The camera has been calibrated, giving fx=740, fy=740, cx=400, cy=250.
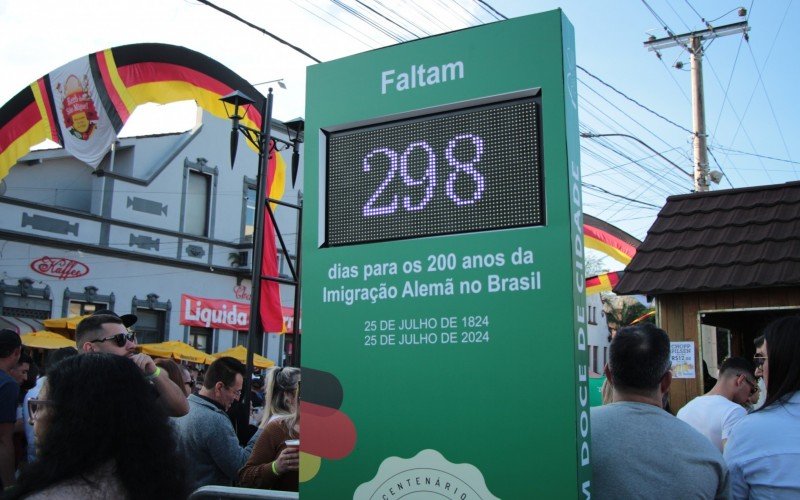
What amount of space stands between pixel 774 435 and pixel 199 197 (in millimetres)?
23758

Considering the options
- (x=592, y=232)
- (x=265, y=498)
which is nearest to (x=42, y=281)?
(x=592, y=232)

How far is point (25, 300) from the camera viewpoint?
64.3 ft

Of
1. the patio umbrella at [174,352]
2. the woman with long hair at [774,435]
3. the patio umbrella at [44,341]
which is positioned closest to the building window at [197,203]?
the patio umbrella at [174,352]

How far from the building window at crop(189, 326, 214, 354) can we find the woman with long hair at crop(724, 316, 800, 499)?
886 inches

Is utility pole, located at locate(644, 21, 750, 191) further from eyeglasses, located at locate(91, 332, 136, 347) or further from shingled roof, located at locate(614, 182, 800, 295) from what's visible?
eyeglasses, located at locate(91, 332, 136, 347)

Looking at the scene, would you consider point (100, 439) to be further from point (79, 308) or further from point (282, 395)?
point (79, 308)

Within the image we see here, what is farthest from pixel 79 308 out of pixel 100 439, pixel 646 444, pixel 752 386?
pixel 646 444

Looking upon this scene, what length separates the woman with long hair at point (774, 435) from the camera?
292 centimetres

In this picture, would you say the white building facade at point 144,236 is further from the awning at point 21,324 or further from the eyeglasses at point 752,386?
the eyeglasses at point 752,386

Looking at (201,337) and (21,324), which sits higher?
(21,324)

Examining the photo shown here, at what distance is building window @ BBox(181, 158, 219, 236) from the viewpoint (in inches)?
965

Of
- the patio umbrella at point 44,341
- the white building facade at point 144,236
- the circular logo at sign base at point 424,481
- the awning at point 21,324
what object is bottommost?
the circular logo at sign base at point 424,481

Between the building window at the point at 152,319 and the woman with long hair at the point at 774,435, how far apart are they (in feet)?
70.2

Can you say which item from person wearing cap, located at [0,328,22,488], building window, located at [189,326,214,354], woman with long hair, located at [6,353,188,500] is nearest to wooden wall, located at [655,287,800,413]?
person wearing cap, located at [0,328,22,488]
